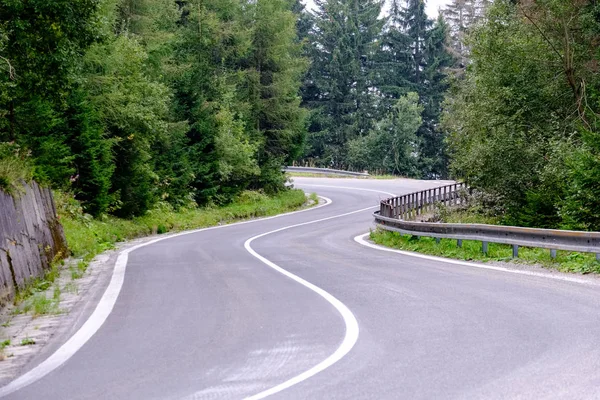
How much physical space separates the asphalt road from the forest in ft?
15.4

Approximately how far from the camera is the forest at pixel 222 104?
48.6ft

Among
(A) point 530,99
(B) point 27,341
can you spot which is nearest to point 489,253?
(B) point 27,341

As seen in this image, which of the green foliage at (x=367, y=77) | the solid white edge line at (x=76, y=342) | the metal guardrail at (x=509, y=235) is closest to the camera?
the solid white edge line at (x=76, y=342)

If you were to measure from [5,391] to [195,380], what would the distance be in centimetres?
162

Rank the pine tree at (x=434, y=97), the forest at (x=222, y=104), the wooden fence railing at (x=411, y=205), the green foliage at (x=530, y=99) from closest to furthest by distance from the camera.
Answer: the forest at (x=222, y=104) → the green foliage at (x=530, y=99) → the wooden fence railing at (x=411, y=205) → the pine tree at (x=434, y=97)

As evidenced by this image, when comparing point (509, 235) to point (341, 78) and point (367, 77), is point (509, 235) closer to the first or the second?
point (341, 78)

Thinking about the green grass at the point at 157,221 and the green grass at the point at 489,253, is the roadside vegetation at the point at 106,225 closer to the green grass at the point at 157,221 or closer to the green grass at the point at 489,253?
the green grass at the point at 157,221

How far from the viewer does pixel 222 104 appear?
38312mm

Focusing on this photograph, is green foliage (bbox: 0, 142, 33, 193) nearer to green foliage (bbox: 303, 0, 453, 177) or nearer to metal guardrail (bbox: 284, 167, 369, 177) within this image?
metal guardrail (bbox: 284, 167, 369, 177)

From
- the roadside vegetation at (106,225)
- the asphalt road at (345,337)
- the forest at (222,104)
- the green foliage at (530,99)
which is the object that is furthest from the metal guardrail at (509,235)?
the roadside vegetation at (106,225)

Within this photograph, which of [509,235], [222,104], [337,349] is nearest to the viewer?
[337,349]

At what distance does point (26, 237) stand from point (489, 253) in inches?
389

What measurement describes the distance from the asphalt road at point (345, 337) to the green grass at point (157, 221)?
5.19 meters

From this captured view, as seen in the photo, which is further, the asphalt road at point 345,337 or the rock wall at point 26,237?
the rock wall at point 26,237
